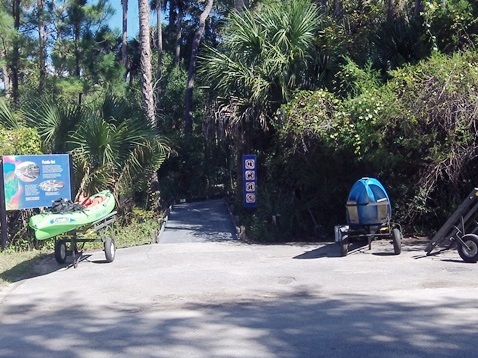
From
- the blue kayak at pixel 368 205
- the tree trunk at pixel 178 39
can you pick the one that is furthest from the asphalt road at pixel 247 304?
the tree trunk at pixel 178 39

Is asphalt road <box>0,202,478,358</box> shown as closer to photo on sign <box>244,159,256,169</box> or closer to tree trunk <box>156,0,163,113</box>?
photo on sign <box>244,159,256,169</box>

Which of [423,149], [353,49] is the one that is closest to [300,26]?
[353,49]

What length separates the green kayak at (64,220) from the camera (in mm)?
11498

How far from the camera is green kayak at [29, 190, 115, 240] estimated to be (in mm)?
11498

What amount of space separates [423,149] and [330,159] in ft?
7.35

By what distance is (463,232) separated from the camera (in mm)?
11523

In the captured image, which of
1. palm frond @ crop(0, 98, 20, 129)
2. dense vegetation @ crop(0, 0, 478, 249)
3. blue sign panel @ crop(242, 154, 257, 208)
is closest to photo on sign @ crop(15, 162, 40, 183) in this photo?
dense vegetation @ crop(0, 0, 478, 249)

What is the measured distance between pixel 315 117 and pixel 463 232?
453 centimetres

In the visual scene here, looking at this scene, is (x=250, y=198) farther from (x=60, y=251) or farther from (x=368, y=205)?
(x=60, y=251)

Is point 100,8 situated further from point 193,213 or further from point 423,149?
point 423,149

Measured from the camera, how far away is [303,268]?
38.3ft

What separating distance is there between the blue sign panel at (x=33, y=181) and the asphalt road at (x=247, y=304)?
153cm

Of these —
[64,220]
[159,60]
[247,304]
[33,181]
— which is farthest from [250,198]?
[159,60]

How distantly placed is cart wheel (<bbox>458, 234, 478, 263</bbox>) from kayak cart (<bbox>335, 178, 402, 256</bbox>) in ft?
4.45
